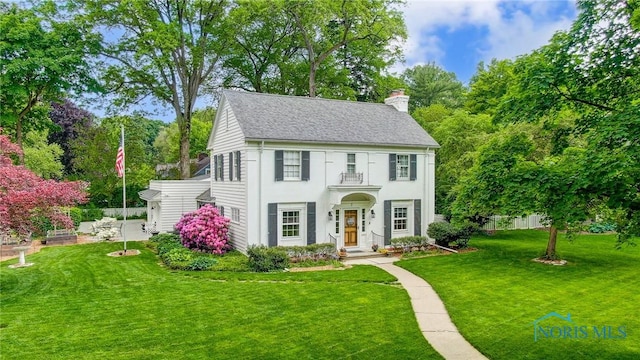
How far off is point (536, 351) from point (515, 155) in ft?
13.1

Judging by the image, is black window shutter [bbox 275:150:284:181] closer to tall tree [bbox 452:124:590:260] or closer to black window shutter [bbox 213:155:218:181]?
black window shutter [bbox 213:155:218:181]

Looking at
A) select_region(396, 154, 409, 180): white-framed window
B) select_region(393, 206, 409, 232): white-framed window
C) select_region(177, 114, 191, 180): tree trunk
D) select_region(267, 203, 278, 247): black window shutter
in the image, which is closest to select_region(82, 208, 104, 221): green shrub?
select_region(177, 114, 191, 180): tree trunk

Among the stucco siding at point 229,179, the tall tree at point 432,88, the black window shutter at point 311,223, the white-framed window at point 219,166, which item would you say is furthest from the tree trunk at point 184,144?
the tall tree at point 432,88

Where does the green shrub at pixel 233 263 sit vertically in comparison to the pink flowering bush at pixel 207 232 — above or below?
below

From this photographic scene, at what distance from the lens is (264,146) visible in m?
17.8

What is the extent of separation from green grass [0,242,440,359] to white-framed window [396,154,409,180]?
6.51 m

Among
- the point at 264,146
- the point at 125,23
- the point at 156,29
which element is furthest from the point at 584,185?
the point at 125,23

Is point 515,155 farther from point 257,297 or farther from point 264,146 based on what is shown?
point 264,146

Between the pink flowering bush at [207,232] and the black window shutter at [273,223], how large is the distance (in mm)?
2467

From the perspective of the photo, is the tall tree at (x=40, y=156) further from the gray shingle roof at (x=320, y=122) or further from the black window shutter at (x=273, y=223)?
the black window shutter at (x=273, y=223)

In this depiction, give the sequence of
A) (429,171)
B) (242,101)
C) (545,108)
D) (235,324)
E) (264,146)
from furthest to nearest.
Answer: (429,171) → (242,101) → (264,146) → (235,324) → (545,108)

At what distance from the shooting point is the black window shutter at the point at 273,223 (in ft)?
58.3

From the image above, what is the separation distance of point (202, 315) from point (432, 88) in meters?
41.7

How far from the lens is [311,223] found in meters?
18.6
